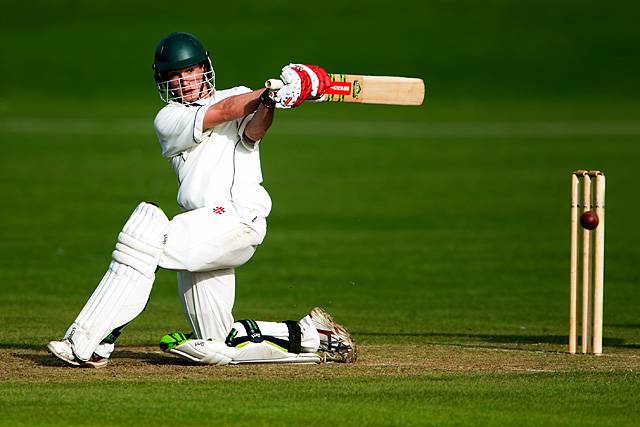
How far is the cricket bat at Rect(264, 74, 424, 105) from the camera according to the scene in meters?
6.64

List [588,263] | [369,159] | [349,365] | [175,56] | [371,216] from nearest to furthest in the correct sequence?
[175,56] < [349,365] < [588,263] < [371,216] < [369,159]

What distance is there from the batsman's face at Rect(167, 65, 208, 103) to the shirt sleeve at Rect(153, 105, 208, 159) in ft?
0.33

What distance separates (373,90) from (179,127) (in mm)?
1047

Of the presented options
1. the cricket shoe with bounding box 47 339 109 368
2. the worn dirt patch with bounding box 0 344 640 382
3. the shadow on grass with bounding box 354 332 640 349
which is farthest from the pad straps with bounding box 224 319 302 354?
the shadow on grass with bounding box 354 332 640 349

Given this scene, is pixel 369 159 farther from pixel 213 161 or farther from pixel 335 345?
pixel 213 161

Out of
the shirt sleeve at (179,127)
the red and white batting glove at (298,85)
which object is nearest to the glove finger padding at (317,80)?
the red and white batting glove at (298,85)

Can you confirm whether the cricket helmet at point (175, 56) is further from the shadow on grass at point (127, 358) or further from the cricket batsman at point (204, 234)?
the shadow on grass at point (127, 358)

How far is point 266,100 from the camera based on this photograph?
632 centimetres

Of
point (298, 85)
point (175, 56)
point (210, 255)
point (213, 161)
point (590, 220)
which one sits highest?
point (175, 56)

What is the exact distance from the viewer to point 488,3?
48.2 metres

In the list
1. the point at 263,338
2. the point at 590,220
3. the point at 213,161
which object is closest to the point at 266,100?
the point at 213,161

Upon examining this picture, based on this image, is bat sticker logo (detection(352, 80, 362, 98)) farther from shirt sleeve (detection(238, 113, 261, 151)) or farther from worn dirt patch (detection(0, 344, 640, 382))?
worn dirt patch (detection(0, 344, 640, 382))

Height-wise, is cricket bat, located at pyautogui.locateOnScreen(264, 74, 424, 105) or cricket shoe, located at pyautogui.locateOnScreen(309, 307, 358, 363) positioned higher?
cricket bat, located at pyautogui.locateOnScreen(264, 74, 424, 105)

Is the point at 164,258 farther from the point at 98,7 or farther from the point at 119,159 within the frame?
the point at 98,7
